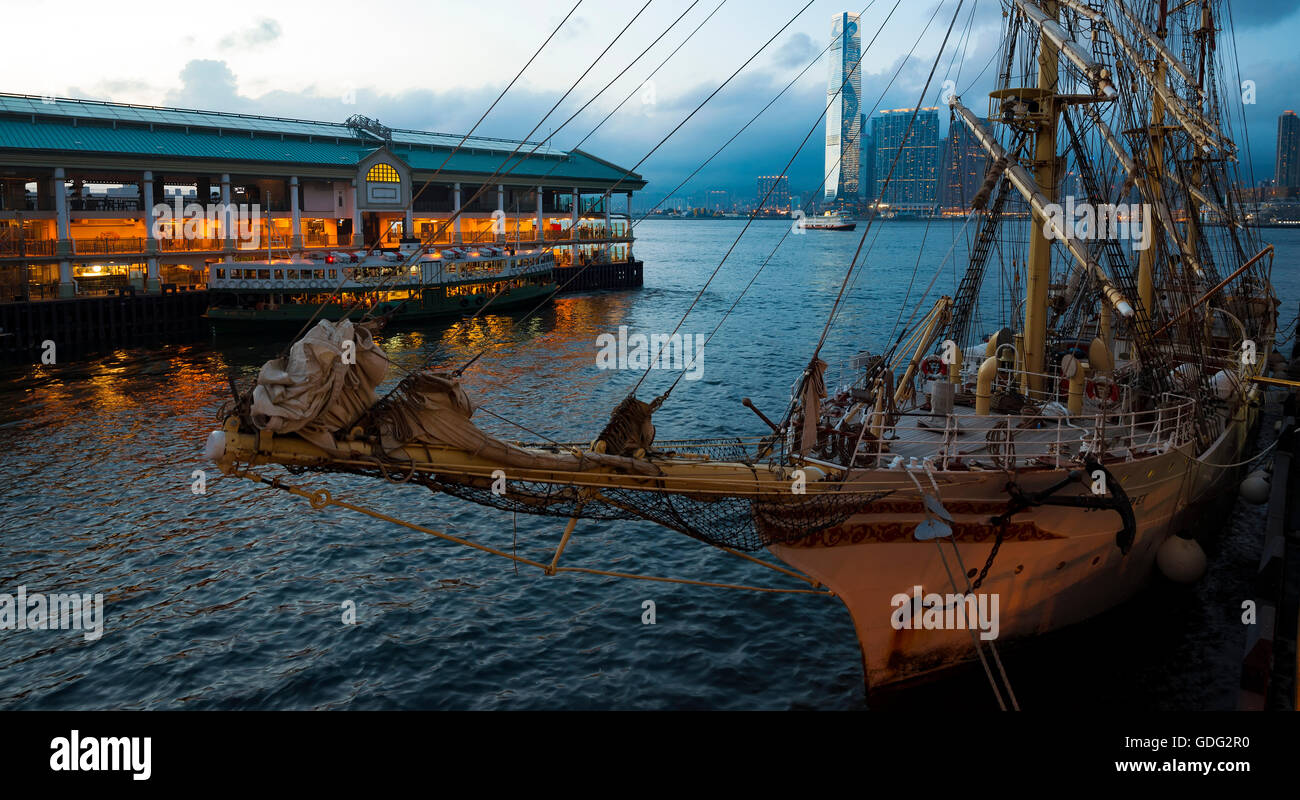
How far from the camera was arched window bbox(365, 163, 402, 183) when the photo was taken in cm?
8181

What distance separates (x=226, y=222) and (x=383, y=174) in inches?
578

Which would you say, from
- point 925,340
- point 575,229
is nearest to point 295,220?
point 575,229

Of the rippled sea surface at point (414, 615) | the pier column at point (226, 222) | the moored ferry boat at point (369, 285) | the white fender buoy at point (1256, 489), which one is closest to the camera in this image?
the rippled sea surface at point (414, 615)

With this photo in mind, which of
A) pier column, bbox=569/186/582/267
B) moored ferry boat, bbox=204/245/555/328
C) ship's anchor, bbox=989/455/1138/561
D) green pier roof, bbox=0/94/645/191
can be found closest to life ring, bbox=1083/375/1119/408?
ship's anchor, bbox=989/455/1138/561

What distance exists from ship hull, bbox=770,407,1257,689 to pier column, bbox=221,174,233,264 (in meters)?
64.8

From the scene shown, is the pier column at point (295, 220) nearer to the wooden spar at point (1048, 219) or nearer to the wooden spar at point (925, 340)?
the wooden spar at point (925, 340)

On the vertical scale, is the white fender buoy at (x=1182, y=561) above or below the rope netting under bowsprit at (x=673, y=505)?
below

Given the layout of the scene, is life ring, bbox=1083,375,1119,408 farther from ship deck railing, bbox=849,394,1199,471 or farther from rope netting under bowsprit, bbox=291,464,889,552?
rope netting under bowsprit, bbox=291,464,889,552

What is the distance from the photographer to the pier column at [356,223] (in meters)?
81.4

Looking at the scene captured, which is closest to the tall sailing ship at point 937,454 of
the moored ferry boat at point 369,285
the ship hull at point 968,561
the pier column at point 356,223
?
the ship hull at point 968,561

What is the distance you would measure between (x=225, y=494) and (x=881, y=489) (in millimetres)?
21158

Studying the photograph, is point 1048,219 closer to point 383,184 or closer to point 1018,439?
point 1018,439

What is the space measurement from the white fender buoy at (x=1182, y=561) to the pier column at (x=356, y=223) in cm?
7138
